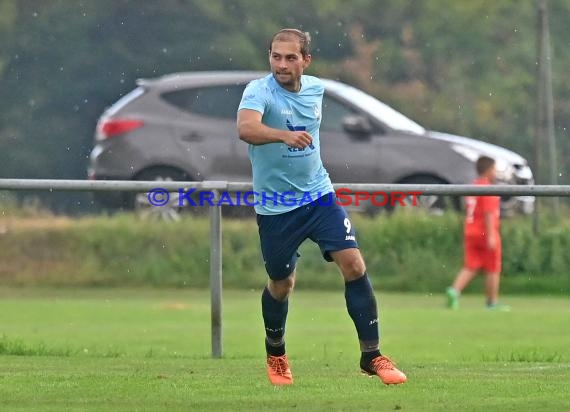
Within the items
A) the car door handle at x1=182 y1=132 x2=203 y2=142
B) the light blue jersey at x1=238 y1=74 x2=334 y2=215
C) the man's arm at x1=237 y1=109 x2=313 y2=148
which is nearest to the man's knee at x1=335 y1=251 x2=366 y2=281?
the light blue jersey at x1=238 y1=74 x2=334 y2=215

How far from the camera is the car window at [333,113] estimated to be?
70.3 feet

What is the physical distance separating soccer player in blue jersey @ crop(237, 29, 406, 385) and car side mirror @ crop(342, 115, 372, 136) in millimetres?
12006

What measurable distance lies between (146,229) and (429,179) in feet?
10.9

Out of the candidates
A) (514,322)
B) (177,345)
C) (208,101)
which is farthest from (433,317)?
(208,101)

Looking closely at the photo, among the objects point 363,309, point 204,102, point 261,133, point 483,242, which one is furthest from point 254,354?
point 204,102

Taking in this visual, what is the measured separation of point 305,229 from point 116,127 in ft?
41.8

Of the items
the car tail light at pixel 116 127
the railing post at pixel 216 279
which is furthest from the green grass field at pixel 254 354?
the car tail light at pixel 116 127

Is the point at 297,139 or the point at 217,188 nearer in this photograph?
the point at 297,139

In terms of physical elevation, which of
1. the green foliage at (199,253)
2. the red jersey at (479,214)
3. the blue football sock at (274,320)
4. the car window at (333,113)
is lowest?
the green foliage at (199,253)

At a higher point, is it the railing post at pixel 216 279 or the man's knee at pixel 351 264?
the man's knee at pixel 351 264

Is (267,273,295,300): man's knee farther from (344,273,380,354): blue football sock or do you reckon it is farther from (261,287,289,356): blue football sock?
(344,273,380,354): blue football sock

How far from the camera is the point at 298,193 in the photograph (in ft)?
29.8

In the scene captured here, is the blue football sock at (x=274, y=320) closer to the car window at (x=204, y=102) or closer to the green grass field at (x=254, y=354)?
the green grass field at (x=254, y=354)

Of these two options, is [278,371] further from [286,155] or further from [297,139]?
[297,139]
